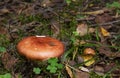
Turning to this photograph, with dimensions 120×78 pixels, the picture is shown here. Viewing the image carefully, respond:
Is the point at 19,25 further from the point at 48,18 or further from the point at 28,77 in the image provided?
the point at 28,77

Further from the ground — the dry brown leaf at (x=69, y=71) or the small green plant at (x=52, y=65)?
the small green plant at (x=52, y=65)

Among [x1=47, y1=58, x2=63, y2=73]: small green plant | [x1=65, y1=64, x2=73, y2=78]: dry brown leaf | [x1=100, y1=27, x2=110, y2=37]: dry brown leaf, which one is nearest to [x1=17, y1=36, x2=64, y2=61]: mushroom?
[x1=47, y1=58, x2=63, y2=73]: small green plant

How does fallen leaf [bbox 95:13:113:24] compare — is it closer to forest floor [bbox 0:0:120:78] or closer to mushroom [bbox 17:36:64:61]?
forest floor [bbox 0:0:120:78]

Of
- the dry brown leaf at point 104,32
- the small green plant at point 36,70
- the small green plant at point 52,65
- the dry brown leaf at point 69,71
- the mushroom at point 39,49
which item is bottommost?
the dry brown leaf at point 69,71

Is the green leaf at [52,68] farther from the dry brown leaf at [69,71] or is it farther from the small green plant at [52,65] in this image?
the dry brown leaf at [69,71]

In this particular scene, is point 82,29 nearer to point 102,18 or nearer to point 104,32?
point 104,32

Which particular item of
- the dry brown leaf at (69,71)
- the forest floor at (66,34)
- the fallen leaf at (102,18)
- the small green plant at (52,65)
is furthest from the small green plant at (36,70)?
the fallen leaf at (102,18)
